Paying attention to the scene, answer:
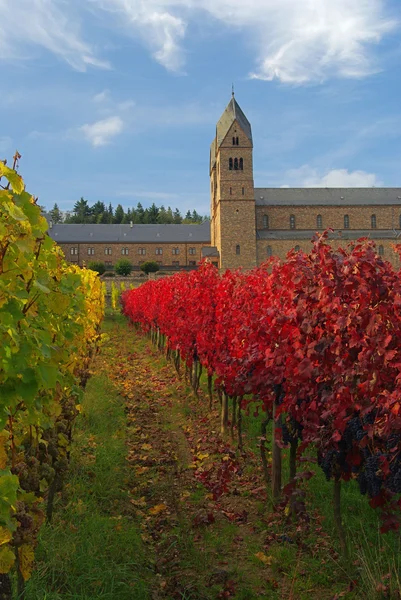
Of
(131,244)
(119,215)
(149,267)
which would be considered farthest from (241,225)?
(119,215)

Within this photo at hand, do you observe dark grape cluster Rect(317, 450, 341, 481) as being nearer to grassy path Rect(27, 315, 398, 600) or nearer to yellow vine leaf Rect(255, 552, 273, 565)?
grassy path Rect(27, 315, 398, 600)

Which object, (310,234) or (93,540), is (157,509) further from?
(310,234)

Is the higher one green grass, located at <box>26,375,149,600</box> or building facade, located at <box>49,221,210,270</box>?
building facade, located at <box>49,221,210,270</box>

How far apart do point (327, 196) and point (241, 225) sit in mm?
13920

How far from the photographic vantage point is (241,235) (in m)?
53.0


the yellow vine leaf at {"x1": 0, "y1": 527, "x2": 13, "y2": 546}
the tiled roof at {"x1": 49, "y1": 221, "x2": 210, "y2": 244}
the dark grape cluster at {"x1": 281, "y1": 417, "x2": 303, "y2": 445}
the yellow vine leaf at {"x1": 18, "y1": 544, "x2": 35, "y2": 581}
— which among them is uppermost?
the tiled roof at {"x1": 49, "y1": 221, "x2": 210, "y2": 244}

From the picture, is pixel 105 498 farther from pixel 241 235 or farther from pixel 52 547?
pixel 241 235

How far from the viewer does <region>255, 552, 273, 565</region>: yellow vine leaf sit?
4184mm

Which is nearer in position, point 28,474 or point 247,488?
point 28,474

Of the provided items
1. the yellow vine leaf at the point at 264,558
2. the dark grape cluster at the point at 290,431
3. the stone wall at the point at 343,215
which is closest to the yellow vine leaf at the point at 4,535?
the yellow vine leaf at the point at 264,558

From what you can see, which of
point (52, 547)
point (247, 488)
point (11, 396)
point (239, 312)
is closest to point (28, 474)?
point (52, 547)

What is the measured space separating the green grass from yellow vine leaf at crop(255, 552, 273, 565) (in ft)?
2.91

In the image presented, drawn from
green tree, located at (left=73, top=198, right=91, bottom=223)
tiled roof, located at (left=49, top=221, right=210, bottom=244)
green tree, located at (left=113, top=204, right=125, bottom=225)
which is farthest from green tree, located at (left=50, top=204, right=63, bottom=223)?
A: tiled roof, located at (left=49, top=221, right=210, bottom=244)

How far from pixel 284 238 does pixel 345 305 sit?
5187 cm
